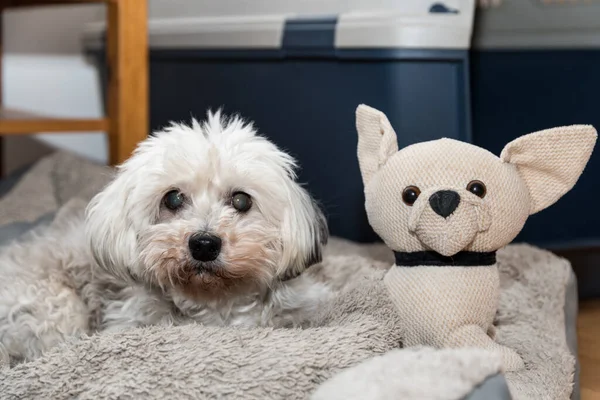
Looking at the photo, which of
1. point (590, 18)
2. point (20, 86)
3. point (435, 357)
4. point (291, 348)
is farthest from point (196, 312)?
point (20, 86)

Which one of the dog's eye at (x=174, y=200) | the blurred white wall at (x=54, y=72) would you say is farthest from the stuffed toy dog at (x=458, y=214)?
the blurred white wall at (x=54, y=72)

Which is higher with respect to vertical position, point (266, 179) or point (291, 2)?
point (291, 2)

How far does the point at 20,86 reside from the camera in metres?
3.58

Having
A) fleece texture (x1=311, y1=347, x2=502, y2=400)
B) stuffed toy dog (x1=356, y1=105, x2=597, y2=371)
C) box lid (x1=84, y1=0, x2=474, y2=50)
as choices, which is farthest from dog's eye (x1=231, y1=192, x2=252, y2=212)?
box lid (x1=84, y1=0, x2=474, y2=50)

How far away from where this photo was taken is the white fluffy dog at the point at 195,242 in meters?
1.37

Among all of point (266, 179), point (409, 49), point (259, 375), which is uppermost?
point (409, 49)

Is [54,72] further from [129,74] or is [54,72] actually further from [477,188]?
[477,188]

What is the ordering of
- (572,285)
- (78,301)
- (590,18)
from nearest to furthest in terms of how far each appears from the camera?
1. (78,301)
2. (572,285)
3. (590,18)

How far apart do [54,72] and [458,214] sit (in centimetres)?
270

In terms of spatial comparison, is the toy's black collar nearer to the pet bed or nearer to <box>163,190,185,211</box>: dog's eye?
the pet bed

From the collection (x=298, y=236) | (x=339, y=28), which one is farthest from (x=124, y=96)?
(x=298, y=236)

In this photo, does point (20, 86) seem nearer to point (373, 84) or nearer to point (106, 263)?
point (373, 84)

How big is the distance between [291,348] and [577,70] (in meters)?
1.30

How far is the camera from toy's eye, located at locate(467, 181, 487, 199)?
129 cm
